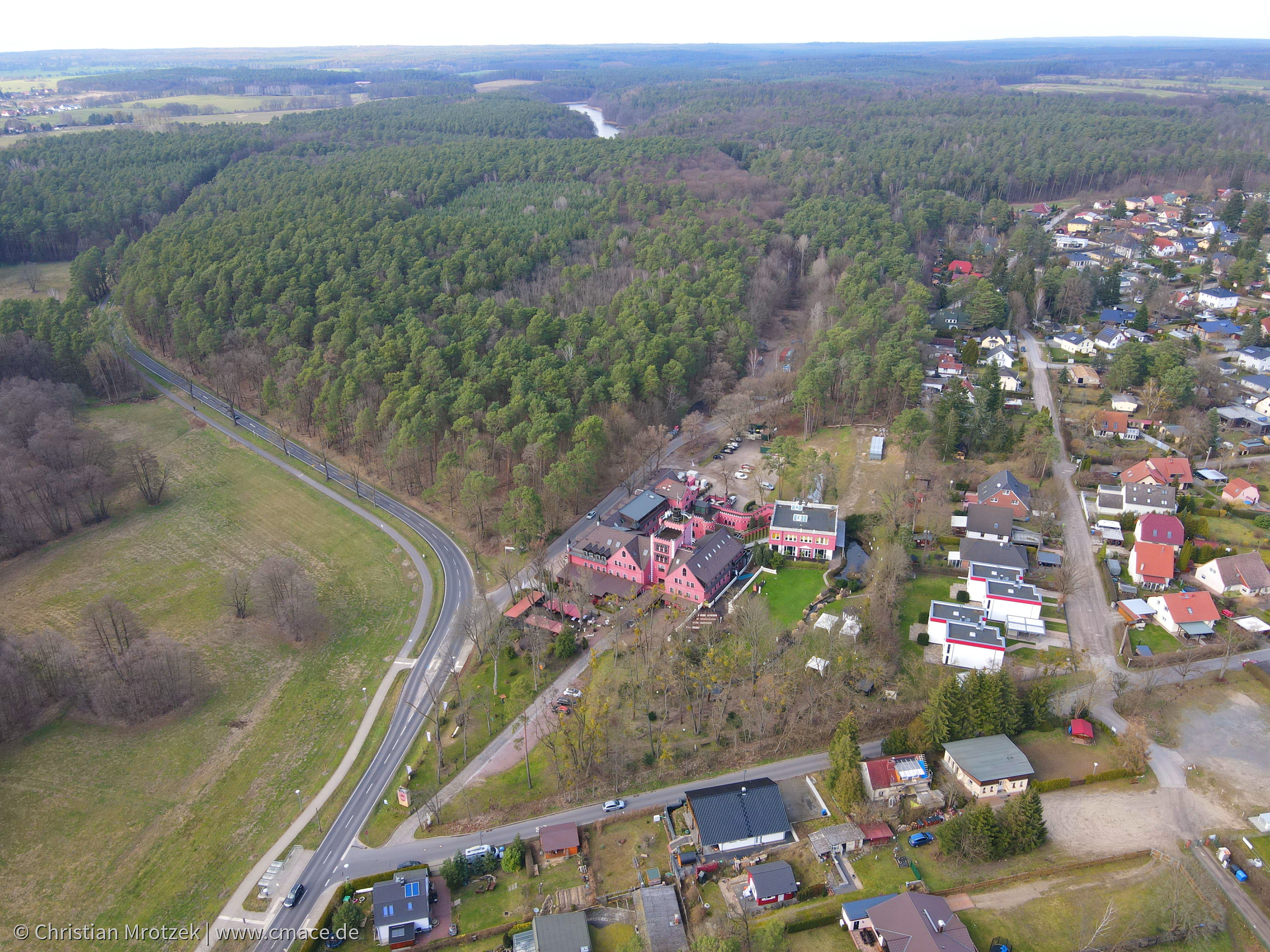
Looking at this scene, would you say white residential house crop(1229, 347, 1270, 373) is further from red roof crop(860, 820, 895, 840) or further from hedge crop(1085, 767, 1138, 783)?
red roof crop(860, 820, 895, 840)

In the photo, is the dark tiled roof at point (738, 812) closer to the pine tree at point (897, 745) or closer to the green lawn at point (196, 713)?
the pine tree at point (897, 745)

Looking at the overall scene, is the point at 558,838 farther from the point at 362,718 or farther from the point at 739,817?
the point at 362,718

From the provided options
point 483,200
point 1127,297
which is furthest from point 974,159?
point 483,200

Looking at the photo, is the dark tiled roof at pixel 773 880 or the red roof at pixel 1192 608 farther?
the red roof at pixel 1192 608

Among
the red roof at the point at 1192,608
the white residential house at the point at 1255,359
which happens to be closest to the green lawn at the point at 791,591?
the red roof at the point at 1192,608

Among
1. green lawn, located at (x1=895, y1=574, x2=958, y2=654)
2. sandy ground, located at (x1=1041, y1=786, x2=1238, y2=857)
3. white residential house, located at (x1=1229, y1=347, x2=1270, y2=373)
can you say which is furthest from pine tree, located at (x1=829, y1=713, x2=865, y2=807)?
white residential house, located at (x1=1229, y1=347, x2=1270, y2=373)

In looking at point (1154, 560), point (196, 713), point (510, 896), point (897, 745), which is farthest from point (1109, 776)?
point (196, 713)

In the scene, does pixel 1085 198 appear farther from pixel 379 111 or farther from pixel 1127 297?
pixel 379 111
